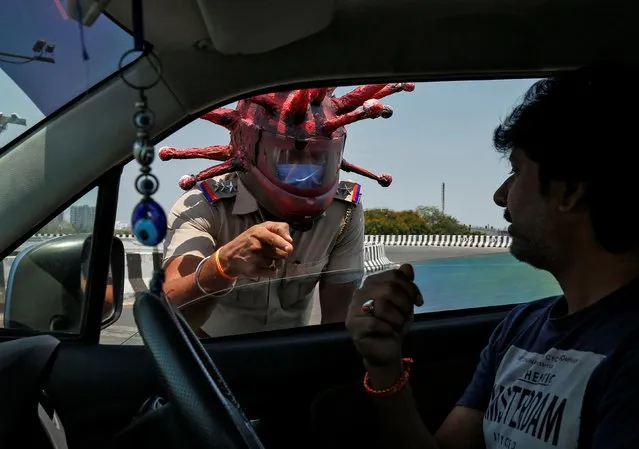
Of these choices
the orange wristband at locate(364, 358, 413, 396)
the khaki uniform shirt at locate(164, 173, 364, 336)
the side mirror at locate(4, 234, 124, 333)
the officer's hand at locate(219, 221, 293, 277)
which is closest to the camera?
the orange wristband at locate(364, 358, 413, 396)

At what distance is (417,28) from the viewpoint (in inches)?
63.9

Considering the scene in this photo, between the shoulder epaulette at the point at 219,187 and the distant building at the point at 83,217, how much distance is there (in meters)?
0.45

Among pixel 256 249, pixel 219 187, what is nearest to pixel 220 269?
pixel 256 249

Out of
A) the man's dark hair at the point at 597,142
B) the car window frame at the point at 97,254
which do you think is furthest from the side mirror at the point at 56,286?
the man's dark hair at the point at 597,142

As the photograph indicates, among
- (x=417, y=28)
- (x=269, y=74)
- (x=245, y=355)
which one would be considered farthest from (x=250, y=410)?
(x=417, y=28)

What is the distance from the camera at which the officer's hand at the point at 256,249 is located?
1958 millimetres

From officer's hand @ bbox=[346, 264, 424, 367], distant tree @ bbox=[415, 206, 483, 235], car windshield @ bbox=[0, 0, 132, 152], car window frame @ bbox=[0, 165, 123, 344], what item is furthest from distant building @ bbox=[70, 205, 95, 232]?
distant tree @ bbox=[415, 206, 483, 235]

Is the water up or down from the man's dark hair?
down

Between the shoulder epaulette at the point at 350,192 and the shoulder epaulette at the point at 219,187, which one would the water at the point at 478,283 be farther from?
the shoulder epaulette at the point at 219,187

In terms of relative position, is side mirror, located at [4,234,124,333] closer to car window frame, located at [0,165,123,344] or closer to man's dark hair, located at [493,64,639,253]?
car window frame, located at [0,165,123,344]

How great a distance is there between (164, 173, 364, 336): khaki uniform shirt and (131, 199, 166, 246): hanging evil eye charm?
759mm

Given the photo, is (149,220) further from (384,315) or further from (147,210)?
(384,315)

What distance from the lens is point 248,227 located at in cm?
206

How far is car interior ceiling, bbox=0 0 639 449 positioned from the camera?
5.21 ft
